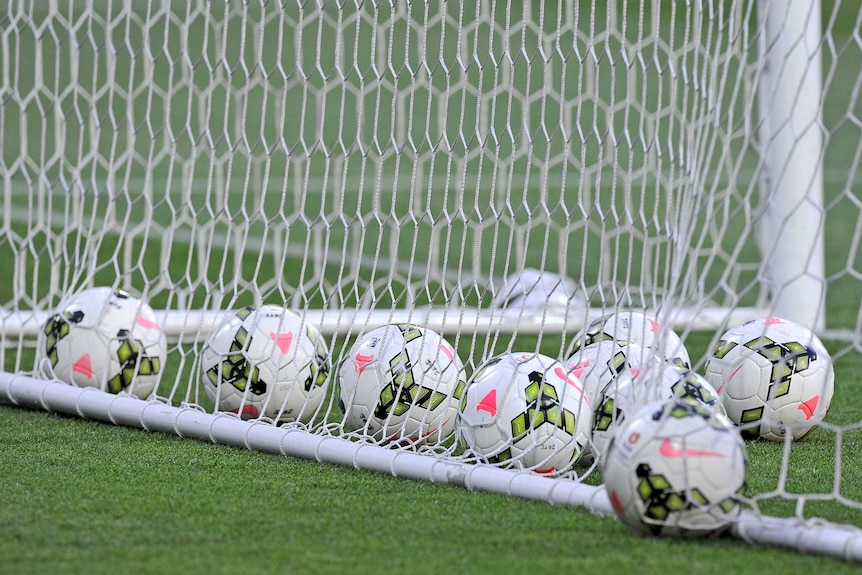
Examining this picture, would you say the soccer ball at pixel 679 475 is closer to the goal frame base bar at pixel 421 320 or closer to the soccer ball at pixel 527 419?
the soccer ball at pixel 527 419

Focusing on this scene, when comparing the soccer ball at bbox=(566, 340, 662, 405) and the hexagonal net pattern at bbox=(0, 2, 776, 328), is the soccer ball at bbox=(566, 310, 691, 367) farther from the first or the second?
the hexagonal net pattern at bbox=(0, 2, 776, 328)

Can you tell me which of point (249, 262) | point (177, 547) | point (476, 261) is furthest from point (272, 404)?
point (249, 262)

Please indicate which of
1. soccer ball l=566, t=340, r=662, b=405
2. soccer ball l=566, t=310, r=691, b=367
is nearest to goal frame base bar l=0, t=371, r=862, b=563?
soccer ball l=566, t=340, r=662, b=405

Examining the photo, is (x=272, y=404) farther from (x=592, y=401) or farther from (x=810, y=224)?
(x=810, y=224)

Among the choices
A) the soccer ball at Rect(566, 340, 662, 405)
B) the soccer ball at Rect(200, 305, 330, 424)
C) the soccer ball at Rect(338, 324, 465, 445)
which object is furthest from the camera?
the soccer ball at Rect(200, 305, 330, 424)

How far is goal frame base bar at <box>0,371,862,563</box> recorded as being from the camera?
288cm

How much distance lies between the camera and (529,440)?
3.65m

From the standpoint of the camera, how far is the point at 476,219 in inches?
278

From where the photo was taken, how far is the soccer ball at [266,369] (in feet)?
14.2

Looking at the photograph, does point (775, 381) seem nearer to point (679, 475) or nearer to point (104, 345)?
point (679, 475)

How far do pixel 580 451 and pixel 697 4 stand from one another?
1.27 m

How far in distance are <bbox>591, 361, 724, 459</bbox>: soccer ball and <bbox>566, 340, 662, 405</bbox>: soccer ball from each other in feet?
0.31

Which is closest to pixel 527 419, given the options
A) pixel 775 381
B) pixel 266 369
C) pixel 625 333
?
pixel 625 333

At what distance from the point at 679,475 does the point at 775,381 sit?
4.44 feet
